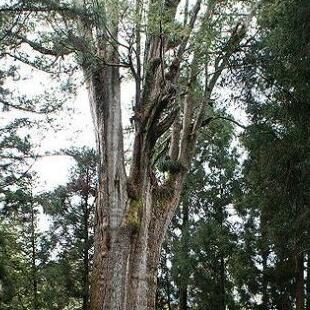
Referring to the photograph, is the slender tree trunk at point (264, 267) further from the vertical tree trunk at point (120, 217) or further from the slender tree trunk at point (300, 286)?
the vertical tree trunk at point (120, 217)

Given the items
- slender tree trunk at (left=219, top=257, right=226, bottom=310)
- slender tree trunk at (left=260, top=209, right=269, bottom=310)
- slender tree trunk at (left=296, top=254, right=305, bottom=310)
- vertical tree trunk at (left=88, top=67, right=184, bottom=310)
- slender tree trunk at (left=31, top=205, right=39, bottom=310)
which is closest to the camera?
vertical tree trunk at (left=88, top=67, right=184, bottom=310)

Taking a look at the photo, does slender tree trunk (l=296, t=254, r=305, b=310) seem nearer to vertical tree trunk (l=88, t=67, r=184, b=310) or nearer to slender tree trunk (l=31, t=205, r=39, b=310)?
vertical tree trunk (l=88, t=67, r=184, b=310)

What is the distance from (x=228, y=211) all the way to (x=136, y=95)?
30.8 feet

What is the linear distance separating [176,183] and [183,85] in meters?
1.59

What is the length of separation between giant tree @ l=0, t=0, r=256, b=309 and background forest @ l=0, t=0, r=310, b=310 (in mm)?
309

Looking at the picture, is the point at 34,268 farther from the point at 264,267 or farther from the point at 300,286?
the point at 300,286

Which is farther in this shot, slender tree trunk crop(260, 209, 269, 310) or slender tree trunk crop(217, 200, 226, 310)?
slender tree trunk crop(217, 200, 226, 310)

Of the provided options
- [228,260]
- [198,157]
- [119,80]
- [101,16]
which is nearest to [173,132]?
[119,80]

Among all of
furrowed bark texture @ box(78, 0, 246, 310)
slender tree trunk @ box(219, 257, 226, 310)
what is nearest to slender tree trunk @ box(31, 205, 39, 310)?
slender tree trunk @ box(219, 257, 226, 310)

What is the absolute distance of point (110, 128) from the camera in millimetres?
6133

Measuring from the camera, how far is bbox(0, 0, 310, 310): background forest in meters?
7.29

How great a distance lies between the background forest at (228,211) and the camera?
23.9ft

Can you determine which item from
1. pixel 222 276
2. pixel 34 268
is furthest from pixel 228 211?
pixel 34 268

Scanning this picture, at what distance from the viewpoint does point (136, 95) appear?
246 inches
